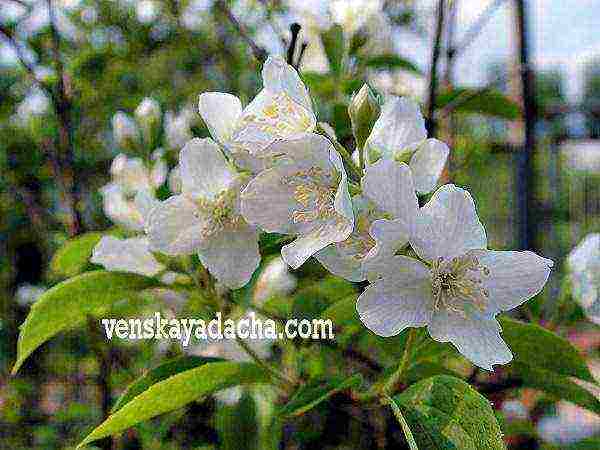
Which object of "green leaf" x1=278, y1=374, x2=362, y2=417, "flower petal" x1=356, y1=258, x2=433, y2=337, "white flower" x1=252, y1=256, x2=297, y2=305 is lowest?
"green leaf" x1=278, y1=374, x2=362, y2=417

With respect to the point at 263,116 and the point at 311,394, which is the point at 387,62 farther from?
the point at 311,394

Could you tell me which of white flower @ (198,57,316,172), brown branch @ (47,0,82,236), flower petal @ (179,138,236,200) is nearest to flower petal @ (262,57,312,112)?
white flower @ (198,57,316,172)

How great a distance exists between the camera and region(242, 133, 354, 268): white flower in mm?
684

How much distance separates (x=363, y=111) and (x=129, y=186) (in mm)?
503

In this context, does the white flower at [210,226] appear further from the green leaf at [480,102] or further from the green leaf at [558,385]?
the green leaf at [480,102]

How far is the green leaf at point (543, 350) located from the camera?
2.65 feet

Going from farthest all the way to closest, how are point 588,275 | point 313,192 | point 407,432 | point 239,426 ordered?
1. point 239,426
2. point 588,275
3. point 313,192
4. point 407,432

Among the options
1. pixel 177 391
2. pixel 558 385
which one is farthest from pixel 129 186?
pixel 558 385

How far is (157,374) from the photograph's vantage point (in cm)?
85

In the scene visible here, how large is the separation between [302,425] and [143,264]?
321 millimetres

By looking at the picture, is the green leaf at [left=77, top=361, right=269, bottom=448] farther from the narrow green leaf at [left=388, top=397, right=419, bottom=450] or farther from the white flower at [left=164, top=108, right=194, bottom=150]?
the white flower at [left=164, top=108, right=194, bottom=150]

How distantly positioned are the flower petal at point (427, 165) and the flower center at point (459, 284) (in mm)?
102

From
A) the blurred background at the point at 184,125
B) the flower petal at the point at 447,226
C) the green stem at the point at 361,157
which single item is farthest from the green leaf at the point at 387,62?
the flower petal at the point at 447,226

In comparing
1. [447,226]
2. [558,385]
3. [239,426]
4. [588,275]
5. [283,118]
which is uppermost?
[283,118]
